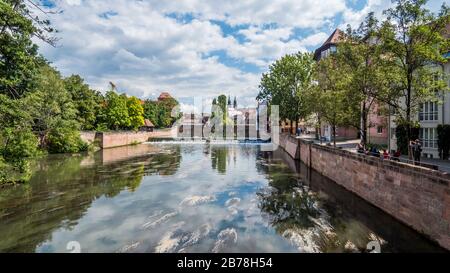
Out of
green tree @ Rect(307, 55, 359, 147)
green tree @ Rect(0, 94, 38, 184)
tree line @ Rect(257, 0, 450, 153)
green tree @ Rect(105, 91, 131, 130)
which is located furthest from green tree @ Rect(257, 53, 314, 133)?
green tree @ Rect(0, 94, 38, 184)

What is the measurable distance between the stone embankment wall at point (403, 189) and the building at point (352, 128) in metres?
4.16

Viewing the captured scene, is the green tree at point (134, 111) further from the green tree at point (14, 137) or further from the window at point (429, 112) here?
the window at point (429, 112)

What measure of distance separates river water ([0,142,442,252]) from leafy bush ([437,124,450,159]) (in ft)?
30.6

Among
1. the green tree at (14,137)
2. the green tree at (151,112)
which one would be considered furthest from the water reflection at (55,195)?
the green tree at (151,112)

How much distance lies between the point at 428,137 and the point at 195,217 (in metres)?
22.7

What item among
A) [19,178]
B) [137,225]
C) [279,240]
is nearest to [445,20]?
[279,240]

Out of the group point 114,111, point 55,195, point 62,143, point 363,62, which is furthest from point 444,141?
point 114,111

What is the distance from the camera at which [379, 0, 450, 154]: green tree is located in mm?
15016

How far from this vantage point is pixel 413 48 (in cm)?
1534

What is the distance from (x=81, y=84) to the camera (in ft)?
181

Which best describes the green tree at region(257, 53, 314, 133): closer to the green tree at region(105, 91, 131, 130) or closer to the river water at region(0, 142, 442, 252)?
the river water at region(0, 142, 442, 252)

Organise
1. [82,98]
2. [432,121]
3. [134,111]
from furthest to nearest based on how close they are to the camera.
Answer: [134,111]
[82,98]
[432,121]

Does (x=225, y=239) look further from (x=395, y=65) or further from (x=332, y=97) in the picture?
(x=332, y=97)

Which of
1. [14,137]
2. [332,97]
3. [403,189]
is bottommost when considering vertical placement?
[403,189]
